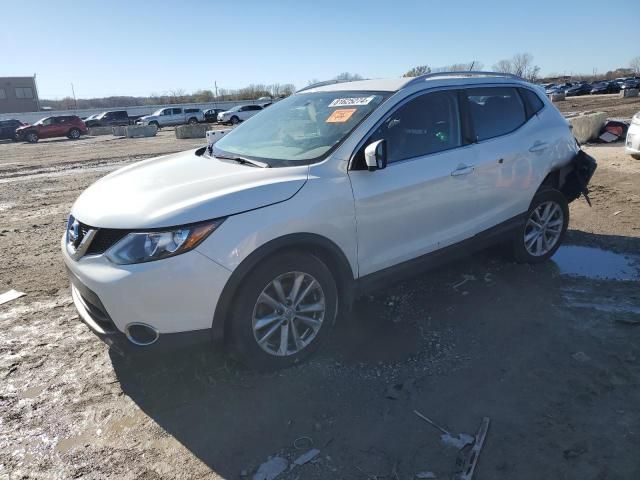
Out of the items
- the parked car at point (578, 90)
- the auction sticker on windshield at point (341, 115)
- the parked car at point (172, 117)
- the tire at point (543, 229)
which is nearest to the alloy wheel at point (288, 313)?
the auction sticker on windshield at point (341, 115)

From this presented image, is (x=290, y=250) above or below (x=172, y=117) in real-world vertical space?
below

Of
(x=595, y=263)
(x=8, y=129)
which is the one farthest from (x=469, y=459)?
(x=8, y=129)

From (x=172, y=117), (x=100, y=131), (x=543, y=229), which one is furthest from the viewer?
(x=172, y=117)

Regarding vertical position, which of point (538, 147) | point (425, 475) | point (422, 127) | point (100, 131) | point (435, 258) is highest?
point (422, 127)

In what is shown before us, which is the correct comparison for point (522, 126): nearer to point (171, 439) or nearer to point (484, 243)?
point (484, 243)

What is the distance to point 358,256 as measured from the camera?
133 inches

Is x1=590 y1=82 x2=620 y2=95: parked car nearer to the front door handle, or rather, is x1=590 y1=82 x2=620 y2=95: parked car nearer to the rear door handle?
the rear door handle

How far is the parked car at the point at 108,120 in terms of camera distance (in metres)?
40.7

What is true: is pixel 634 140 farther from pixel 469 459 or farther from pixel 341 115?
pixel 469 459

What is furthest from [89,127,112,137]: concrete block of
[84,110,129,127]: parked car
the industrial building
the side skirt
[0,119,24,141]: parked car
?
the industrial building

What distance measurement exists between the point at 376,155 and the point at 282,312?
3.95 feet

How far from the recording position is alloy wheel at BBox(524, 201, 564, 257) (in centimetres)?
488

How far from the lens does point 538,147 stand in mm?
4652

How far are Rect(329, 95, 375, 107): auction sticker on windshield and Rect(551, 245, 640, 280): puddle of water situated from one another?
275 centimetres
